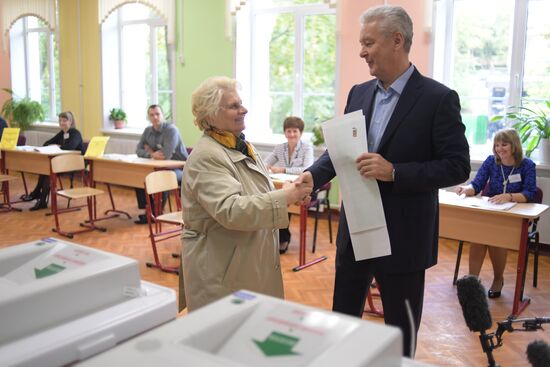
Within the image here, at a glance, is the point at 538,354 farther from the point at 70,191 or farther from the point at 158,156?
the point at 70,191

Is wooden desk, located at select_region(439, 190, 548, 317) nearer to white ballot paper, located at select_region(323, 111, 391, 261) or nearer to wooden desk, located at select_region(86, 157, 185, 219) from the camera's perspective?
white ballot paper, located at select_region(323, 111, 391, 261)

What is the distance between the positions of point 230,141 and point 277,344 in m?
1.25

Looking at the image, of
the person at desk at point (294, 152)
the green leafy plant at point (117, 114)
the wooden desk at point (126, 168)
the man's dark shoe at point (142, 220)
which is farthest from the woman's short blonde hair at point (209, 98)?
the green leafy plant at point (117, 114)

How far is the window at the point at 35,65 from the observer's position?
10.8 meters

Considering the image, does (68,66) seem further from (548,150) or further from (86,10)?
(548,150)

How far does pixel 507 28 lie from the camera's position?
18.7 ft

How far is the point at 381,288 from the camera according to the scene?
2.01m

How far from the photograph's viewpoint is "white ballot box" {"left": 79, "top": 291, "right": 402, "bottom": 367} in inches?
32.3

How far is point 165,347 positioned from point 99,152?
613 cm

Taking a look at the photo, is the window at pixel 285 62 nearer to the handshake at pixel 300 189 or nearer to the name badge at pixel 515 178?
the name badge at pixel 515 178

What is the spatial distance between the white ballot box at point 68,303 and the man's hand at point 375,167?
83cm

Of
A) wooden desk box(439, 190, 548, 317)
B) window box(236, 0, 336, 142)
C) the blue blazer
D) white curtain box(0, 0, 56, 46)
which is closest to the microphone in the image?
the blue blazer

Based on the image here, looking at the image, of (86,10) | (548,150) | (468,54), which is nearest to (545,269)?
(548,150)

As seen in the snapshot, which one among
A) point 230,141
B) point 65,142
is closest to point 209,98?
point 230,141
